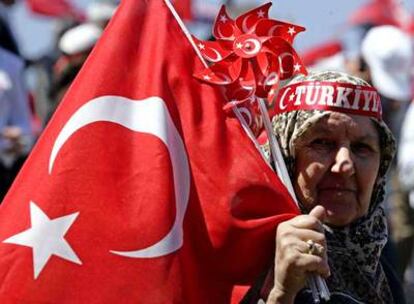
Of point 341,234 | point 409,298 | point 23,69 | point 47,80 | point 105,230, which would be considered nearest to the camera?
point 105,230

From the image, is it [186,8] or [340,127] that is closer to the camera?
[340,127]

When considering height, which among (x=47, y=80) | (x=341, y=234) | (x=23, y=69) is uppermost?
(x=341, y=234)

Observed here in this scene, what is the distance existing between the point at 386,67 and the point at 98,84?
5.87 metres

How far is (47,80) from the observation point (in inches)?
507

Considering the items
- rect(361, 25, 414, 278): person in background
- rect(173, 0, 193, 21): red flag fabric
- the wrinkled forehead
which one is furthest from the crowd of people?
the wrinkled forehead

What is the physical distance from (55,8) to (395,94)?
494 centimetres

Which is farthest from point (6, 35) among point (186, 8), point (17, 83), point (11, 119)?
point (186, 8)

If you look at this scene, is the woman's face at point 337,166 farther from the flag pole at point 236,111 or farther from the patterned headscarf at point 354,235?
the flag pole at point 236,111

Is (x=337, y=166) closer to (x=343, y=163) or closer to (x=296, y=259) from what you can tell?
(x=343, y=163)

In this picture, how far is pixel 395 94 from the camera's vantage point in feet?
33.8

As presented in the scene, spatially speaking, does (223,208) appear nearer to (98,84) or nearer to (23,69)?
(98,84)

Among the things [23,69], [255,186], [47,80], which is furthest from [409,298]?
[47,80]

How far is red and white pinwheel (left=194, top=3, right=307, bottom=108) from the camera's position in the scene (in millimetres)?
4410

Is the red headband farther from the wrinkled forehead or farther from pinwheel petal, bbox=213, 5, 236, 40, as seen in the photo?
pinwheel petal, bbox=213, 5, 236, 40
